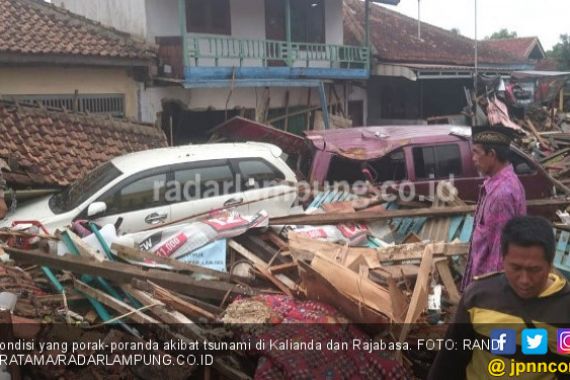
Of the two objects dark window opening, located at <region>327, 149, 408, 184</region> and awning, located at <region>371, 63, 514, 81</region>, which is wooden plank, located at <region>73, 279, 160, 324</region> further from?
awning, located at <region>371, 63, 514, 81</region>

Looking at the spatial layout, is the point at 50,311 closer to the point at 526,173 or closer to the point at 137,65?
the point at 526,173

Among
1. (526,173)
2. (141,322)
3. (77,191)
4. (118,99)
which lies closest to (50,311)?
(141,322)

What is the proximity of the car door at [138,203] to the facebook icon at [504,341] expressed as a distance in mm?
4463

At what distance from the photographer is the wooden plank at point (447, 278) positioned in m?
4.38

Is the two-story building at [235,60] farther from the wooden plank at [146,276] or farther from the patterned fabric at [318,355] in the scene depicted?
the patterned fabric at [318,355]

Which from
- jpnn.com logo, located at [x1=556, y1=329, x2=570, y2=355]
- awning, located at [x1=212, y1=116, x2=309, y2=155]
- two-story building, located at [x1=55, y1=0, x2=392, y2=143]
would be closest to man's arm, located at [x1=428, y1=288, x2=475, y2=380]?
jpnn.com logo, located at [x1=556, y1=329, x2=570, y2=355]

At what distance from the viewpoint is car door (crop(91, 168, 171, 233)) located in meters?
5.87

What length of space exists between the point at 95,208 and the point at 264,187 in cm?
216

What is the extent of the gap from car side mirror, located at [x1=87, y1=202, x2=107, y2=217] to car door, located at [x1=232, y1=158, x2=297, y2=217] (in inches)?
69.6

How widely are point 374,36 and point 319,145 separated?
11721 mm

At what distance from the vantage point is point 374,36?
1770 cm

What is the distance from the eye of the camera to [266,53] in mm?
12828

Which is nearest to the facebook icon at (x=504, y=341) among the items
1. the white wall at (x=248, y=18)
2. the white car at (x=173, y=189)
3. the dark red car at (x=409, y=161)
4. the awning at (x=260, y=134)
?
the white car at (x=173, y=189)

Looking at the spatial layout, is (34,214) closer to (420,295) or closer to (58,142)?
(58,142)
